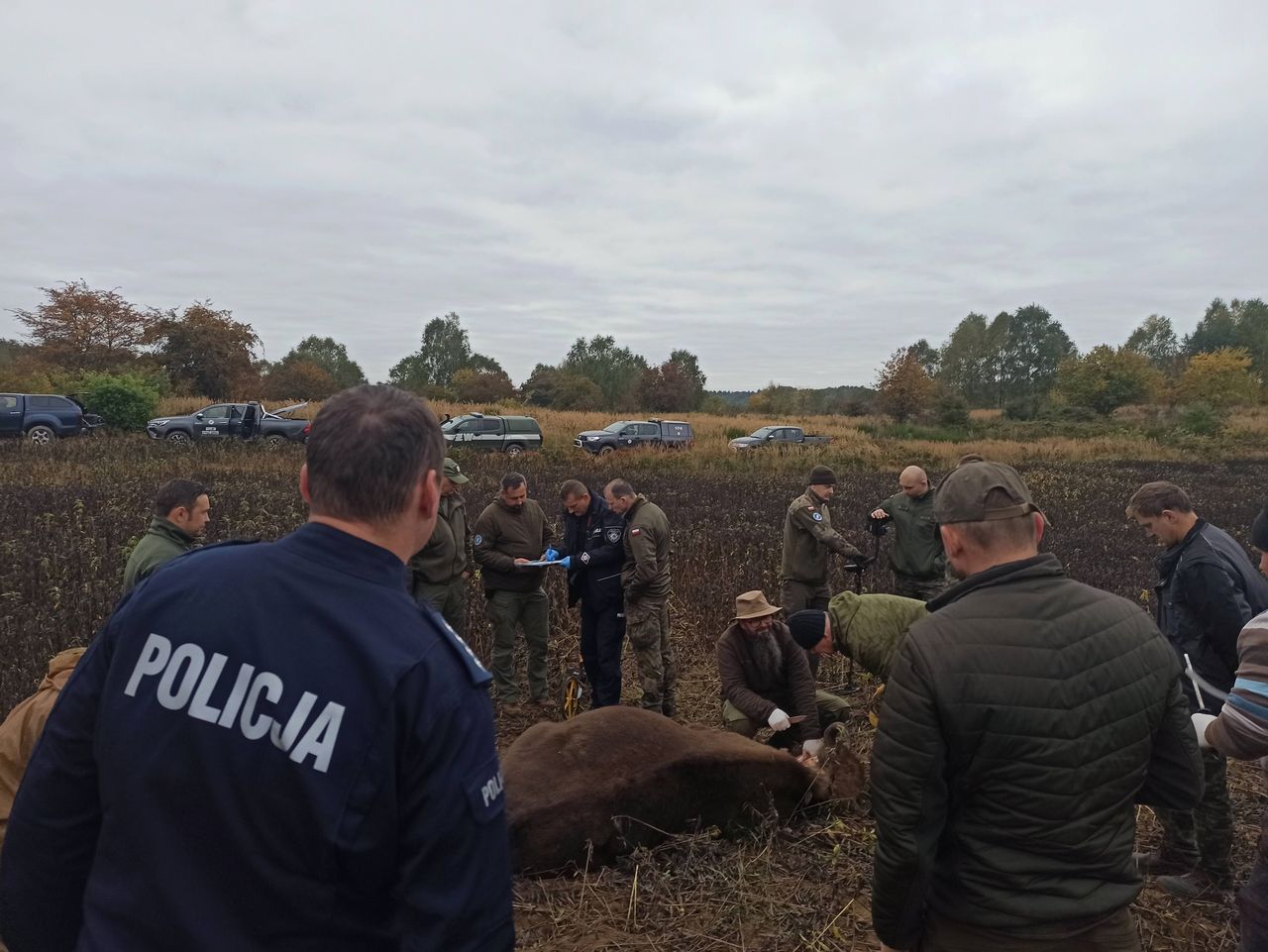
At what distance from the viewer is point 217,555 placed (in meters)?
1.22

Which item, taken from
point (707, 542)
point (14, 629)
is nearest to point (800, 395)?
point (707, 542)

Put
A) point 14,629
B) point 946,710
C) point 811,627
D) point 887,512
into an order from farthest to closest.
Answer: point 887,512 → point 14,629 → point 811,627 → point 946,710

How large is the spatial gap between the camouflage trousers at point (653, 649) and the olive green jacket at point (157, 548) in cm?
294

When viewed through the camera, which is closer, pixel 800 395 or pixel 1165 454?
pixel 1165 454

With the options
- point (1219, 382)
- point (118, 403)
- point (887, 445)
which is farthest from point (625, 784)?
point (1219, 382)

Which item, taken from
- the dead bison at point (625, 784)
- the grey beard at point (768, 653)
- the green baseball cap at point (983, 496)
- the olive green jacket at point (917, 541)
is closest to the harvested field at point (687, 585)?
the dead bison at point (625, 784)

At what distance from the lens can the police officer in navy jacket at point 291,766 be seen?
3.60 ft

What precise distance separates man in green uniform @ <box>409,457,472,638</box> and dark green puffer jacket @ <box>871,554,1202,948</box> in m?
4.32

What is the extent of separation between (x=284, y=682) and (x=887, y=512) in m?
6.00

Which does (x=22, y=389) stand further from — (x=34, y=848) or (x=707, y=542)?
(x=34, y=848)

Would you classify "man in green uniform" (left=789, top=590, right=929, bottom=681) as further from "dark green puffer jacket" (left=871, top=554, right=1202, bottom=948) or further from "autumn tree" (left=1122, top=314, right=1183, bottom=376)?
"autumn tree" (left=1122, top=314, right=1183, bottom=376)

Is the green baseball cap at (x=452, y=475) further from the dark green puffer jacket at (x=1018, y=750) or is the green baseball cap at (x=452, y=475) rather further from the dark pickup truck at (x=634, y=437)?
the dark pickup truck at (x=634, y=437)

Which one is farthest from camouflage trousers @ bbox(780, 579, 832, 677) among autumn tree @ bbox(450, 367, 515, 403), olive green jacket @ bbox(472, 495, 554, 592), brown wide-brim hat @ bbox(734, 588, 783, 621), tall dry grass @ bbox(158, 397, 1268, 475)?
autumn tree @ bbox(450, 367, 515, 403)

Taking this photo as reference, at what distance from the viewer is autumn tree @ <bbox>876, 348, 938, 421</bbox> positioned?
4547 centimetres
